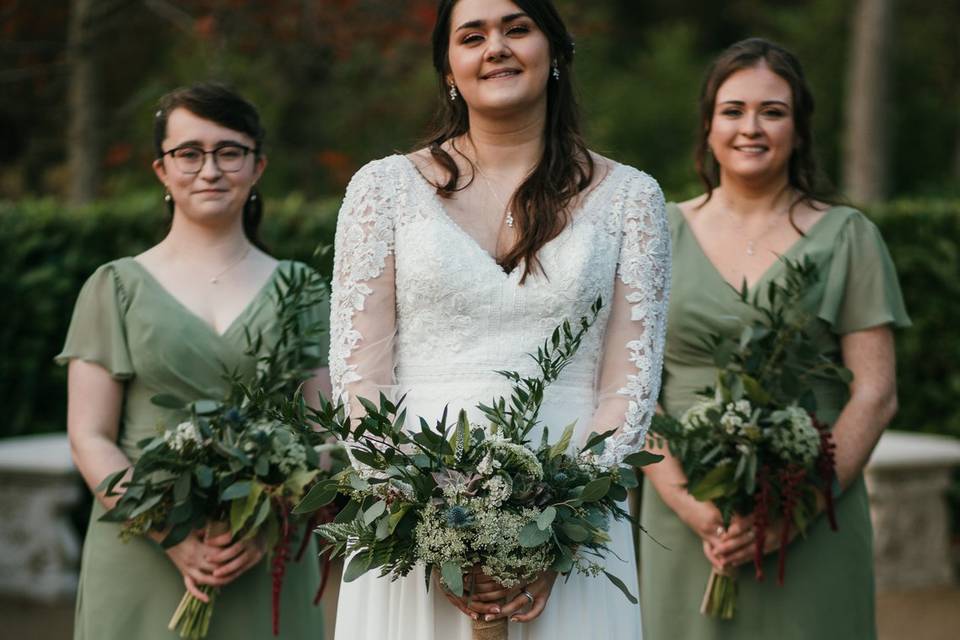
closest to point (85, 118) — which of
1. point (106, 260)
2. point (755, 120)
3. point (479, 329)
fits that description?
point (106, 260)

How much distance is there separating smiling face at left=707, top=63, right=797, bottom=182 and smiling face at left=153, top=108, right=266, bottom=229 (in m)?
1.70

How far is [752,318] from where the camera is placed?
4.81 m

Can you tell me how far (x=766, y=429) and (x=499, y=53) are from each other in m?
1.72

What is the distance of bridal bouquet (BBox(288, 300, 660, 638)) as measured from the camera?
3.07 meters

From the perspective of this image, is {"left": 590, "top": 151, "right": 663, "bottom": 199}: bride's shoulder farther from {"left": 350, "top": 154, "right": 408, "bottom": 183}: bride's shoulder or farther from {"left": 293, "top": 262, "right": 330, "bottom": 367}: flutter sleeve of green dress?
{"left": 293, "top": 262, "right": 330, "bottom": 367}: flutter sleeve of green dress

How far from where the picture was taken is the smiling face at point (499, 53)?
3543 mm

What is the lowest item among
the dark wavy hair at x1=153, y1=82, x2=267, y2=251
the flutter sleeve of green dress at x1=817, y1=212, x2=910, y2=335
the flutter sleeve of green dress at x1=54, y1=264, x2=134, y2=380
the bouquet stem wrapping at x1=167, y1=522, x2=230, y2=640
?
the bouquet stem wrapping at x1=167, y1=522, x2=230, y2=640

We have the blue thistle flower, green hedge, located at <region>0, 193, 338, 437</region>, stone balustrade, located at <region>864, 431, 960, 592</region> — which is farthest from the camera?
green hedge, located at <region>0, 193, 338, 437</region>

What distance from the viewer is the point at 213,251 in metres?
4.81

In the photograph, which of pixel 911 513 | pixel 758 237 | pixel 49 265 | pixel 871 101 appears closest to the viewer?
pixel 758 237

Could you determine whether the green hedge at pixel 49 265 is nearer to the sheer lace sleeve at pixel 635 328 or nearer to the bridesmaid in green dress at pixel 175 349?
the bridesmaid in green dress at pixel 175 349

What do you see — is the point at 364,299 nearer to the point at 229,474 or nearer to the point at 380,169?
A: the point at 380,169

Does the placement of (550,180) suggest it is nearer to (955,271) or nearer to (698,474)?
(698,474)

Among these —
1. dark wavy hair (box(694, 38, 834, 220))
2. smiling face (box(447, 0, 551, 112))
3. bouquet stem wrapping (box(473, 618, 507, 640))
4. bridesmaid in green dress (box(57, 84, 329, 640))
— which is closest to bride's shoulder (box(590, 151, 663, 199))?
smiling face (box(447, 0, 551, 112))
